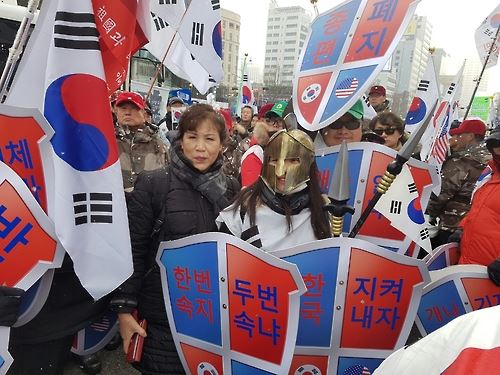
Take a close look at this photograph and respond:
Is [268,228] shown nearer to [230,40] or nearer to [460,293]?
[460,293]

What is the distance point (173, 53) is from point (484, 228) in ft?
10.3

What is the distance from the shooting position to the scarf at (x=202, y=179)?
2061 millimetres

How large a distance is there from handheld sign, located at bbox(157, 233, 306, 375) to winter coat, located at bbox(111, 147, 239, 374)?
0.09 metres

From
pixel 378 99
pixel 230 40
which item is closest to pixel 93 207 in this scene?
pixel 378 99

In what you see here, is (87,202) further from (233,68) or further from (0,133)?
(233,68)

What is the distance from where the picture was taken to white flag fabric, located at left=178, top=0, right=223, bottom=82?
369 cm

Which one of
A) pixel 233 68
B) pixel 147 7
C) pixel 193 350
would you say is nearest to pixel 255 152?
pixel 147 7

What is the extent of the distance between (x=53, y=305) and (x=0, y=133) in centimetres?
81

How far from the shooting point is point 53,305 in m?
1.98

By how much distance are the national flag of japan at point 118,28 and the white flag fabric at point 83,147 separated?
0.17m

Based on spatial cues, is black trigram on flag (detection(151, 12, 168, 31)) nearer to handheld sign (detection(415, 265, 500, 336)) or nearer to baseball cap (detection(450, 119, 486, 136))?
handheld sign (detection(415, 265, 500, 336))

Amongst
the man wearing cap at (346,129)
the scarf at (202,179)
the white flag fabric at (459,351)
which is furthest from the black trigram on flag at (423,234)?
the white flag fabric at (459,351)

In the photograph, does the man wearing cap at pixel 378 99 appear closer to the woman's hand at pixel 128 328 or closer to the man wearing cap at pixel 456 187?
the man wearing cap at pixel 456 187

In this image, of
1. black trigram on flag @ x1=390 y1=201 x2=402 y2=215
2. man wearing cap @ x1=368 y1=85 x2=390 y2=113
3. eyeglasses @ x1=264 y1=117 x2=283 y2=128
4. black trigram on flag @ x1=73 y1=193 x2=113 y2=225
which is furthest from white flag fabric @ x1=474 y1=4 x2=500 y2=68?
black trigram on flag @ x1=73 y1=193 x2=113 y2=225
